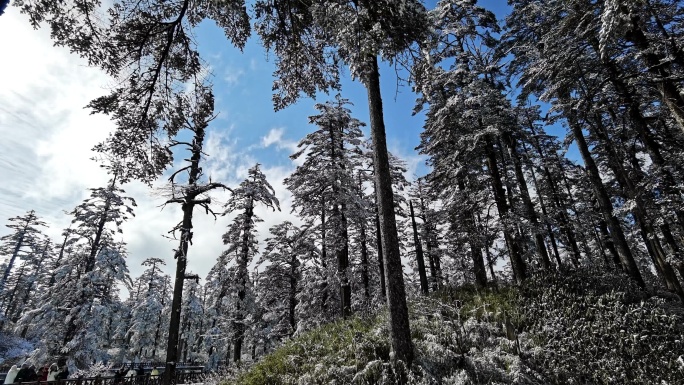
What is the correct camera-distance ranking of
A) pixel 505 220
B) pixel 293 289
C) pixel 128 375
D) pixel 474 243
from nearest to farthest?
pixel 505 220 → pixel 474 243 → pixel 128 375 → pixel 293 289

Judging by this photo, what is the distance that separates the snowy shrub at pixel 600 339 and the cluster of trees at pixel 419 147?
2706 mm

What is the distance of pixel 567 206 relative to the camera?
69.8ft

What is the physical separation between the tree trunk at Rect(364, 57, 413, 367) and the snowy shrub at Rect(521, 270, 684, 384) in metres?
2.82

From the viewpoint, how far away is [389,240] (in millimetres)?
7328

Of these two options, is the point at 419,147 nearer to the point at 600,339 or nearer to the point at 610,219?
the point at 610,219

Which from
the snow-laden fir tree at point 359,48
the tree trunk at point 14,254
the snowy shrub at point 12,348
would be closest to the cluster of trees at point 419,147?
the snow-laden fir tree at point 359,48

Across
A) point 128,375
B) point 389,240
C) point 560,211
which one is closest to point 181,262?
point 389,240

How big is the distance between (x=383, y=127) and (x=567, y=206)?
20011mm

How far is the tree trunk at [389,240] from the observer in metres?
6.77

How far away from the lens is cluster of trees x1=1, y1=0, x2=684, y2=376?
18.6 ft

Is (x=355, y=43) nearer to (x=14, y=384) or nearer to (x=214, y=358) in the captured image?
(x=14, y=384)

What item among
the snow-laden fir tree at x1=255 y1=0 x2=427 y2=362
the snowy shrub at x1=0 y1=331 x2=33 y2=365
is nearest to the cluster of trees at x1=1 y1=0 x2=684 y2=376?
the snow-laden fir tree at x1=255 y1=0 x2=427 y2=362

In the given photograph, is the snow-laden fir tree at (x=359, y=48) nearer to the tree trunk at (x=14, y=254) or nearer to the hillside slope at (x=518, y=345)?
the hillside slope at (x=518, y=345)

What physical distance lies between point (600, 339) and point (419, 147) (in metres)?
14.8
